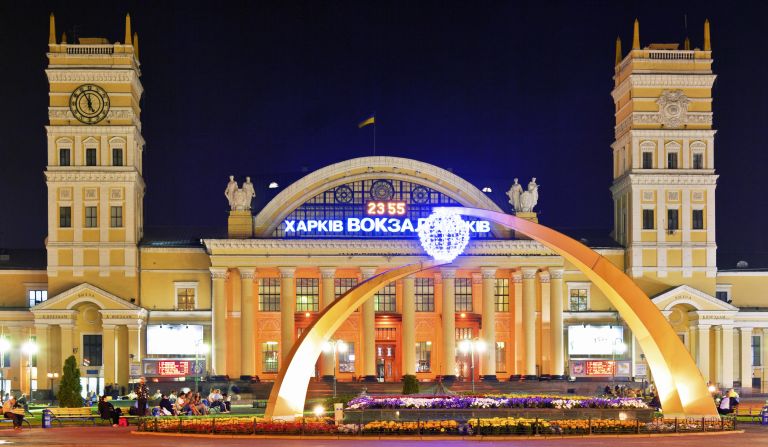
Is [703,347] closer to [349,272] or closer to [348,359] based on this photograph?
[348,359]

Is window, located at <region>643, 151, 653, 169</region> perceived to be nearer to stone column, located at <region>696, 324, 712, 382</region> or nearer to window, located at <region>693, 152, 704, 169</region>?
window, located at <region>693, 152, 704, 169</region>

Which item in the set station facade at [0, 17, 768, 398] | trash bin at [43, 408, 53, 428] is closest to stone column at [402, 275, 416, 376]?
station facade at [0, 17, 768, 398]

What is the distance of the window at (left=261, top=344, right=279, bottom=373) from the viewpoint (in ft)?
323

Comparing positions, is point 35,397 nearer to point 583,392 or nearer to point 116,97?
point 116,97

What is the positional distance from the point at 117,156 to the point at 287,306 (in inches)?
575

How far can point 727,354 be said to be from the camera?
97.1 meters

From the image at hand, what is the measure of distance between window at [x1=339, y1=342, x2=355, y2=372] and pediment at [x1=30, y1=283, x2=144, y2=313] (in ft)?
44.5

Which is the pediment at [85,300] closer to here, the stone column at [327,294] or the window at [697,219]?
the stone column at [327,294]

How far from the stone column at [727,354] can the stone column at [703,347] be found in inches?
42.1

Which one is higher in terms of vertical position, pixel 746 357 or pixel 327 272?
pixel 327 272

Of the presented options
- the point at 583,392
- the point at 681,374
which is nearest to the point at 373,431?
the point at 681,374

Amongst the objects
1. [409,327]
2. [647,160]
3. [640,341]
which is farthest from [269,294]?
[640,341]

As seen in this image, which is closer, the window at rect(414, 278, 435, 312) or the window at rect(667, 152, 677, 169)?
the window at rect(667, 152, 677, 169)

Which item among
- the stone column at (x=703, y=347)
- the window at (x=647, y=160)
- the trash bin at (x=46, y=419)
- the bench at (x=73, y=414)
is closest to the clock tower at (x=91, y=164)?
the bench at (x=73, y=414)
